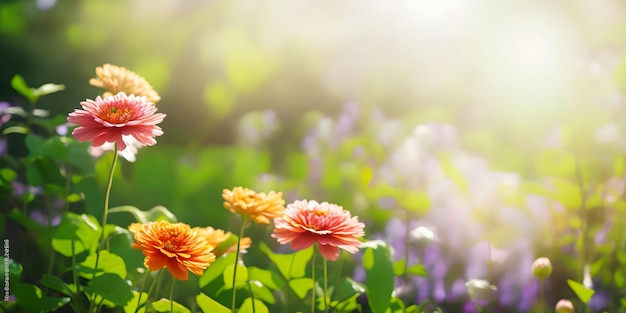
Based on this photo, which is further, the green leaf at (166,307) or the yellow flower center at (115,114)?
the green leaf at (166,307)

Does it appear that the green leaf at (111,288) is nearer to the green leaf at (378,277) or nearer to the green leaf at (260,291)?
the green leaf at (260,291)

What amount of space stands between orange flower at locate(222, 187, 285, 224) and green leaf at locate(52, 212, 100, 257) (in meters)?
0.30

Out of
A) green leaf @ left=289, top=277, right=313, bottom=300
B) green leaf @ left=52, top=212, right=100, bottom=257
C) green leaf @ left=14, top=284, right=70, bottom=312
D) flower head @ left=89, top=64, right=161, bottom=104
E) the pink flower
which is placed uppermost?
flower head @ left=89, top=64, right=161, bottom=104

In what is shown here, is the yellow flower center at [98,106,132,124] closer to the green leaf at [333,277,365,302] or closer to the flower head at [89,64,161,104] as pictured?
the flower head at [89,64,161,104]

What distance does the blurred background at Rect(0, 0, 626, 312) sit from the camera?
166 cm

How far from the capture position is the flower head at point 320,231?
2.65ft

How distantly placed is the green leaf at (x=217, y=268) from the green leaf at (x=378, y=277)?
0.20 metres

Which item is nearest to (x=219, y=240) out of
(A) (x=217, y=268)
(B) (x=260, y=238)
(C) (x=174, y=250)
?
(A) (x=217, y=268)

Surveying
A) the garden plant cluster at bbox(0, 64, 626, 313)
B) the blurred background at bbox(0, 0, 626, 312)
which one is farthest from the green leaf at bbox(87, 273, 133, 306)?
the blurred background at bbox(0, 0, 626, 312)

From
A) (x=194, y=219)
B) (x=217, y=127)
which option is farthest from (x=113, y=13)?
(x=194, y=219)

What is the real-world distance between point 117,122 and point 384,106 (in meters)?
2.51

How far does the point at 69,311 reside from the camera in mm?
1363

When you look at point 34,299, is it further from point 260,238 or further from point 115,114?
point 260,238

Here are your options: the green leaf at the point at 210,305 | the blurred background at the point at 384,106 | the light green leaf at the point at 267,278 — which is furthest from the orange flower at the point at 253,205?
the blurred background at the point at 384,106
